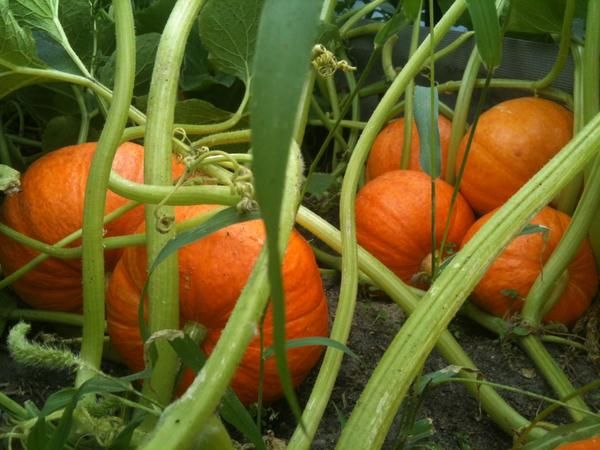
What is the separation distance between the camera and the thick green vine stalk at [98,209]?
2.90ft

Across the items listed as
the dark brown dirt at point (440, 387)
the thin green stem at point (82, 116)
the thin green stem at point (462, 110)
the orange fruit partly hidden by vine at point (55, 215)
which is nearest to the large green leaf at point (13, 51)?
the orange fruit partly hidden by vine at point (55, 215)

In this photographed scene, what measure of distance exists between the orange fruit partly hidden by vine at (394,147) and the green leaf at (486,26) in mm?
700

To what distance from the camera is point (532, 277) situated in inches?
47.2

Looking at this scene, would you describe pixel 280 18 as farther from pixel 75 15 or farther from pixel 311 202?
pixel 311 202

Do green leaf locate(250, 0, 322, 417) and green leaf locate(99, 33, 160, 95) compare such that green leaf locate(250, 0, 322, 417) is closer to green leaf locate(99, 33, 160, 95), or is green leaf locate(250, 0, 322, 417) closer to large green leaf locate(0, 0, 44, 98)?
large green leaf locate(0, 0, 44, 98)

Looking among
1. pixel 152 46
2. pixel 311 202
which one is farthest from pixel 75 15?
pixel 311 202

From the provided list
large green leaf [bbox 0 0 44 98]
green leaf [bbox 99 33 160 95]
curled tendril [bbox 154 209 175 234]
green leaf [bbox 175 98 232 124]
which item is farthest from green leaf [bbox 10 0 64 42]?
curled tendril [bbox 154 209 175 234]

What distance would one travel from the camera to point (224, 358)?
0.57 meters

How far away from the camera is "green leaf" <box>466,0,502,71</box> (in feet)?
2.39

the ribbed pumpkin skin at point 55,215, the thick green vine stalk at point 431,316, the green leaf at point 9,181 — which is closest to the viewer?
the thick green vine stalk at point 431,316

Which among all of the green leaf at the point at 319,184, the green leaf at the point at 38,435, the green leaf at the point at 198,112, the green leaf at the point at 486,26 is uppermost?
the green leaf at the point at 486,26

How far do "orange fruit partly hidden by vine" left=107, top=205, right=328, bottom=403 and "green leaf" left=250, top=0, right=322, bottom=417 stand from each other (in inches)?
26.6

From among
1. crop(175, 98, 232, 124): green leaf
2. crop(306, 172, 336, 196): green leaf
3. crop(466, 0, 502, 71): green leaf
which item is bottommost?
crop(306, 172, 336, 196): green leaf

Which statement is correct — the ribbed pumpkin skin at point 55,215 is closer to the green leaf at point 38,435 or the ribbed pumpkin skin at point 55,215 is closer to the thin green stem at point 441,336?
the thin green stem at point 441,336
